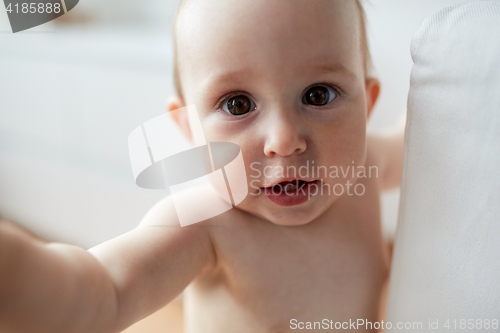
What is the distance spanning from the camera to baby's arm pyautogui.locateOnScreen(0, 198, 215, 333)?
25 cm

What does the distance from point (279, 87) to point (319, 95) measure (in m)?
0.05

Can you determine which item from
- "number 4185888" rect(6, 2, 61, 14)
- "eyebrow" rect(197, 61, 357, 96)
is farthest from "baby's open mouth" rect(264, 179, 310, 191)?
"number 4185888" rect(6, 2, 61, 14)

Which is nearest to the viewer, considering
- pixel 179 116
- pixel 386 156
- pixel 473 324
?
pixel 473 324

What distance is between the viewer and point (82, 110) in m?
0.35

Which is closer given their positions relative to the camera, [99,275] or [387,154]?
[99,275]

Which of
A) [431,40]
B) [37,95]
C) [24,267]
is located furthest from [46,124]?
[431,40]

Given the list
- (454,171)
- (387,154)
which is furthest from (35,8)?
(387,154)

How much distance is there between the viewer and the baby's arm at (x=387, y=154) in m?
0.56

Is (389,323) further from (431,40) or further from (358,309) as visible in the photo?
(431,40)

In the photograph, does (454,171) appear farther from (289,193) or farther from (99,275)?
(99,275)

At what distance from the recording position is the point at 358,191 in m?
0.50

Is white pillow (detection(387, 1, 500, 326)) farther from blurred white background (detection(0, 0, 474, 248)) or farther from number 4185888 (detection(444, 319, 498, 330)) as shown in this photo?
blurred white background (detection(0, 0, 474, 248))

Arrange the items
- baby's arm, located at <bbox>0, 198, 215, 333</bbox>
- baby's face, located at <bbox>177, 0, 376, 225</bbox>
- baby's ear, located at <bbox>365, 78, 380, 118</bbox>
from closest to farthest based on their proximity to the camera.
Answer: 1. baby's arm, located at <bbox>0, 198, 215, 333</bbox>
2. baby's face, located at <bbox>177, 0, 376, 225</bbox>
3. baby's ear, located at <bbox>365, 78, 380, 118</bbox>

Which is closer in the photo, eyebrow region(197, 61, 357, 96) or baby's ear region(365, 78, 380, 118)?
eyebrow region(197, 61, 357, 96)
